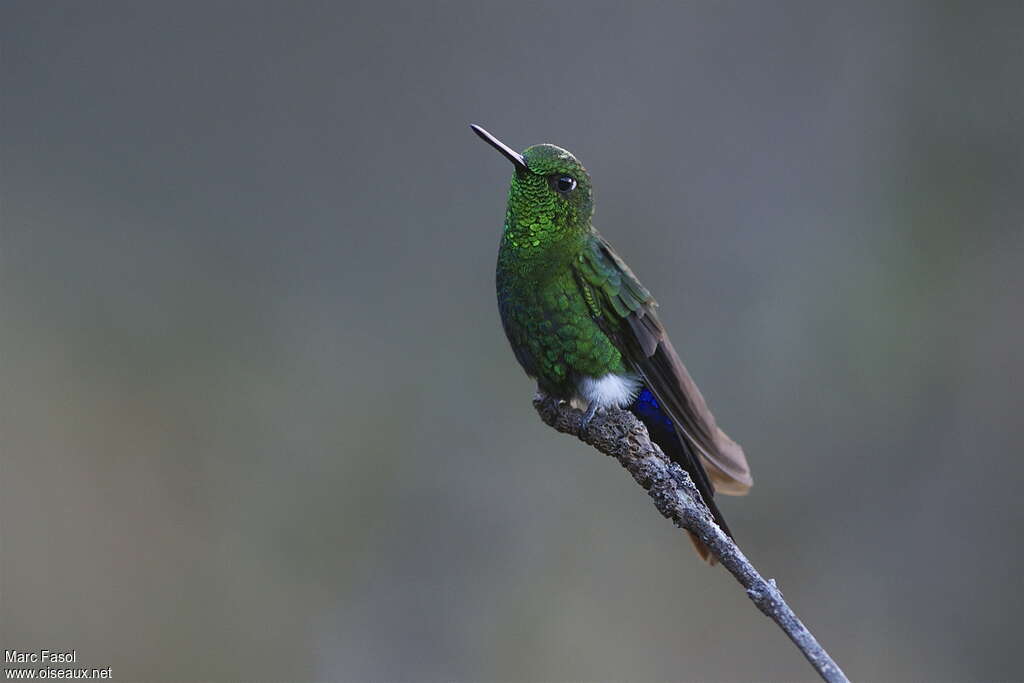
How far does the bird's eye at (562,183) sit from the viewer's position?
5.96ft

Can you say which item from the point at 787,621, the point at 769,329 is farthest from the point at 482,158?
the point at 787,621

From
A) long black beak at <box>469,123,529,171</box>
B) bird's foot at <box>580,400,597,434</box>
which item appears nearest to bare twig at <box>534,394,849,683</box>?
bird's foot at <box>580,400,597,434</box>

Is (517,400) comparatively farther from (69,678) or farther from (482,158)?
(69,678)

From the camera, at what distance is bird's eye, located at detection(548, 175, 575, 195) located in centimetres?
182

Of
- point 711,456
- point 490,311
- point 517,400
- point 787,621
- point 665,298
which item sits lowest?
point 787,621

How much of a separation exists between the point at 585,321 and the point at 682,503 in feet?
1.77

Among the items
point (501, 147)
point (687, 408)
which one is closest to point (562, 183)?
point (501, 147)

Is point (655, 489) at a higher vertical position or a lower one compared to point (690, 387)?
lower

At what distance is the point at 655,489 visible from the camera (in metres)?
1.47

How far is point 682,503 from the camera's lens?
56.6 inches

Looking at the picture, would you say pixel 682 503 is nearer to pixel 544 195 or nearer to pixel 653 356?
pixel 653 356

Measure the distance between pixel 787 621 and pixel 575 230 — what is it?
3.06ft

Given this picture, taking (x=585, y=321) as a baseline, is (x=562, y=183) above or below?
above

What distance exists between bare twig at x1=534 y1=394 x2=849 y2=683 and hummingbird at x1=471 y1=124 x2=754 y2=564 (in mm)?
125
